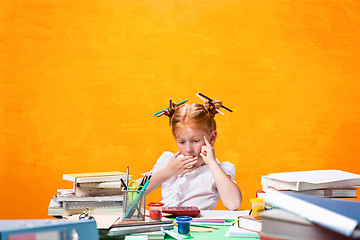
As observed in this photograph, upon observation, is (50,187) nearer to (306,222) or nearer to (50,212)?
(50,212)

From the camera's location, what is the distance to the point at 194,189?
7.00 feet

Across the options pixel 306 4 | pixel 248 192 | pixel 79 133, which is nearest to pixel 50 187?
pixel 79 133

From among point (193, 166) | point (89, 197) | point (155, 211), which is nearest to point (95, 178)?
point (89, 197)

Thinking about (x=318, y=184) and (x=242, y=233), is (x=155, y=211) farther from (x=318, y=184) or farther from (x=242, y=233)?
(x=318, y=184)

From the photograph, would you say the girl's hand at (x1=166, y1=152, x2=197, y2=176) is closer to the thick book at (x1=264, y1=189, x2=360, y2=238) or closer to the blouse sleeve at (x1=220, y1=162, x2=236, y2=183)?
the blouse sleeve at (x1=220, y1=162, x2=236, y2=183)

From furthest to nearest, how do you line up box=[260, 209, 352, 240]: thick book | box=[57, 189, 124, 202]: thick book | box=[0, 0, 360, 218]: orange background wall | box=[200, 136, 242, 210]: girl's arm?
box=[0, 0, 360, 218]: orange background wall, box=[200, 136, 242, 210]: girl's arm, box=[57, 189, 124, 202]: thick book, box=[260, 209, 352, 240]: thick book

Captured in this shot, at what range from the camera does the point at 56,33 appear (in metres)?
3.00

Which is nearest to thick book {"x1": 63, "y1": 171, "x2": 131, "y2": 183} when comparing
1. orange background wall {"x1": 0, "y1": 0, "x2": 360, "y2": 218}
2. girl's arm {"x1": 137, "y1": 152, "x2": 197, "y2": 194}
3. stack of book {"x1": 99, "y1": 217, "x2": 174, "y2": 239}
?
stack of book {"x1": 99, "y1": 217, "x2": 174, "y2": 239}

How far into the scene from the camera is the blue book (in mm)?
649

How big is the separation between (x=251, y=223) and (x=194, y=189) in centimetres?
89

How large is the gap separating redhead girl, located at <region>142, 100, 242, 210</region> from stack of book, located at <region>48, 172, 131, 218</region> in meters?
0.51

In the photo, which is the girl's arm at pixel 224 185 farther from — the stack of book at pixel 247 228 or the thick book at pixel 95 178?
the stack of book at pixel 247 228

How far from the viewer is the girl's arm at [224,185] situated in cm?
196

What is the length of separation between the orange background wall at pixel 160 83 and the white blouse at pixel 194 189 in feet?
2.50
